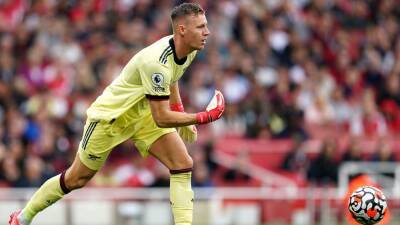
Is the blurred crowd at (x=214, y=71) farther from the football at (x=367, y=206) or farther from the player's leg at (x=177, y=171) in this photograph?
the football at (x=367, y=206)

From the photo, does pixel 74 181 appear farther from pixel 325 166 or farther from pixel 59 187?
pixel 325 166

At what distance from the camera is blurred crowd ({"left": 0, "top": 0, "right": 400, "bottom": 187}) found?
18500 millimetres

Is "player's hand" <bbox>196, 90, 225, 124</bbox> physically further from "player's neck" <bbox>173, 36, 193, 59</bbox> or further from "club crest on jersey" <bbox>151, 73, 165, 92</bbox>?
"player's neck" <bbox>173, 36, 193, 59</bbox>

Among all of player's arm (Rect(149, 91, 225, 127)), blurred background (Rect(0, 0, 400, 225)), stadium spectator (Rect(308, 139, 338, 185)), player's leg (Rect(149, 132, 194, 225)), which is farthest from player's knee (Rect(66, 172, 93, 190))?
stadium spectator (Rect(308, 139, 338, 185))

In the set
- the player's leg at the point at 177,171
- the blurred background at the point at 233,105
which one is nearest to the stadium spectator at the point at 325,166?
the blurred background at the point at 233,105

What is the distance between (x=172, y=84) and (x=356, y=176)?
→ 8.66m

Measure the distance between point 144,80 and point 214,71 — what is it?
992cm

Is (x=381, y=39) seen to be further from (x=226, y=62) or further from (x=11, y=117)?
(x=11, y=117)

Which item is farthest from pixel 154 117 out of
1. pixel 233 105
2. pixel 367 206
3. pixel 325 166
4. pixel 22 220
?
pixel 233 105

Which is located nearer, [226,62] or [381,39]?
[226,62]

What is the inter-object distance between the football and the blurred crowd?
24.6 feet

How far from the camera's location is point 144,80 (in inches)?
407

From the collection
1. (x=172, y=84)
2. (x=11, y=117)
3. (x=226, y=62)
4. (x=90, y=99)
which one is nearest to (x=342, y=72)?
(x=226, y=62)

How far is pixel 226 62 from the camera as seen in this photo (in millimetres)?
20766
